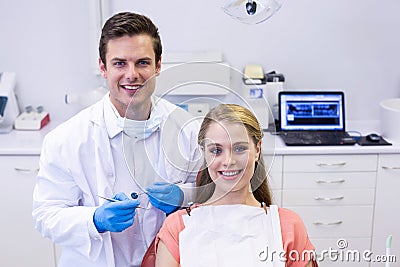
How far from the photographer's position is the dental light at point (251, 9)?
1.55 m

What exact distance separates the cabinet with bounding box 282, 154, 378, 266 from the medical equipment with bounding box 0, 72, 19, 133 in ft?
4.74

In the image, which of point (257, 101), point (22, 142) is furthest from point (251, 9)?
point (22, 142)

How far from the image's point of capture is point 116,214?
Result: 1523 millimetres

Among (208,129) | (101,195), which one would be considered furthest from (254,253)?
(101,195)

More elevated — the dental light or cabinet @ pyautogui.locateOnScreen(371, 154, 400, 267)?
the dental light

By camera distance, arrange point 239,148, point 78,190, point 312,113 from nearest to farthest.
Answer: point 239,148 → point 78,190 → point 312,113

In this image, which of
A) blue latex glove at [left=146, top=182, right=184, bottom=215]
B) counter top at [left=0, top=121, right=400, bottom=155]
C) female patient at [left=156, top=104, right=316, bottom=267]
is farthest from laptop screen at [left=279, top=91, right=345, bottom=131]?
blue latex glove at [left=146, top=182, right=184, bottom=215]

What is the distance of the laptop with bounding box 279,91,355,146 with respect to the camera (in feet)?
9.59

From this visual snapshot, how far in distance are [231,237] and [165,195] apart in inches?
8.7

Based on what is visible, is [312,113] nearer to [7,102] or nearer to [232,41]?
[232,41]

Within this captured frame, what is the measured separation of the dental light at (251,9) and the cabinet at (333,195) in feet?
4.15

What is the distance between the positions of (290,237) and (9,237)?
5.62ft

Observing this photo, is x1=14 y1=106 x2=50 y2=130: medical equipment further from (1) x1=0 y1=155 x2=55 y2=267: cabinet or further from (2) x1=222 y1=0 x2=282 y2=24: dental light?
(2) x1=222 y1=0 x2=282 y2=24: dental light

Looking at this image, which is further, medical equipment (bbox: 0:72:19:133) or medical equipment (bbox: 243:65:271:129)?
medical equipment (bbox: 0:72:19:133)
